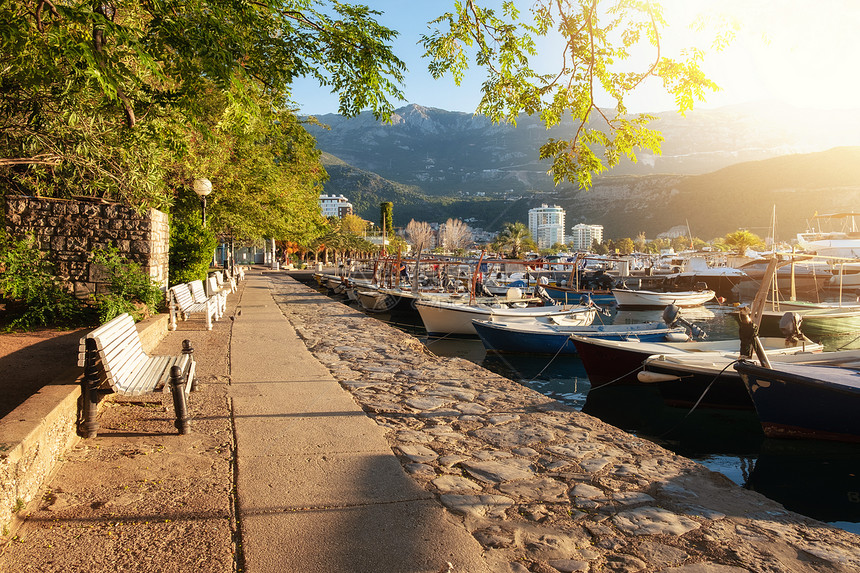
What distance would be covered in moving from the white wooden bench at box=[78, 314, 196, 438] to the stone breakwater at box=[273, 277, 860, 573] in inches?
73.0

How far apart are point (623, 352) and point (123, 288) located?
9334 mm

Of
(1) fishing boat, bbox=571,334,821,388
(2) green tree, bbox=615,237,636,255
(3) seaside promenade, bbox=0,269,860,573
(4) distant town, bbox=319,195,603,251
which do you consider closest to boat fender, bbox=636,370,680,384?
(1) fishing boat, bbox=571,334,821,388

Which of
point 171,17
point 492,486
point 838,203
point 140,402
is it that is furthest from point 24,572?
point 838,203

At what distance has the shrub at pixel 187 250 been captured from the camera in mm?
14516

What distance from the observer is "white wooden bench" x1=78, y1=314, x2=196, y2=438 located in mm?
4141

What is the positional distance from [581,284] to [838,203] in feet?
296

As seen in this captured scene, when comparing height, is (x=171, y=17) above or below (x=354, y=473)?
above

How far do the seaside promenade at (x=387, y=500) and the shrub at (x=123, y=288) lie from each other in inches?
129

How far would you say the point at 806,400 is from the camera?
292 inches

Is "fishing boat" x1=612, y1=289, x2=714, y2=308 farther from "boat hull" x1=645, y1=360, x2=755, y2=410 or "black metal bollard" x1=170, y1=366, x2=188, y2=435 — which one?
"black metal bollard" x1=170, y1=366, x2=188, y2=435

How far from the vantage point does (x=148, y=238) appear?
9.06 m

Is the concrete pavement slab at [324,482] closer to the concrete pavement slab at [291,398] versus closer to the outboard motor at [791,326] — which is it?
the concrete pavement slab at [291,398]

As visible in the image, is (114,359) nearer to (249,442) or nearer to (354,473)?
(249,442)

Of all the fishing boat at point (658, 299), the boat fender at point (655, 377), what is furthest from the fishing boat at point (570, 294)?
the boat fender at point (655, 377)
